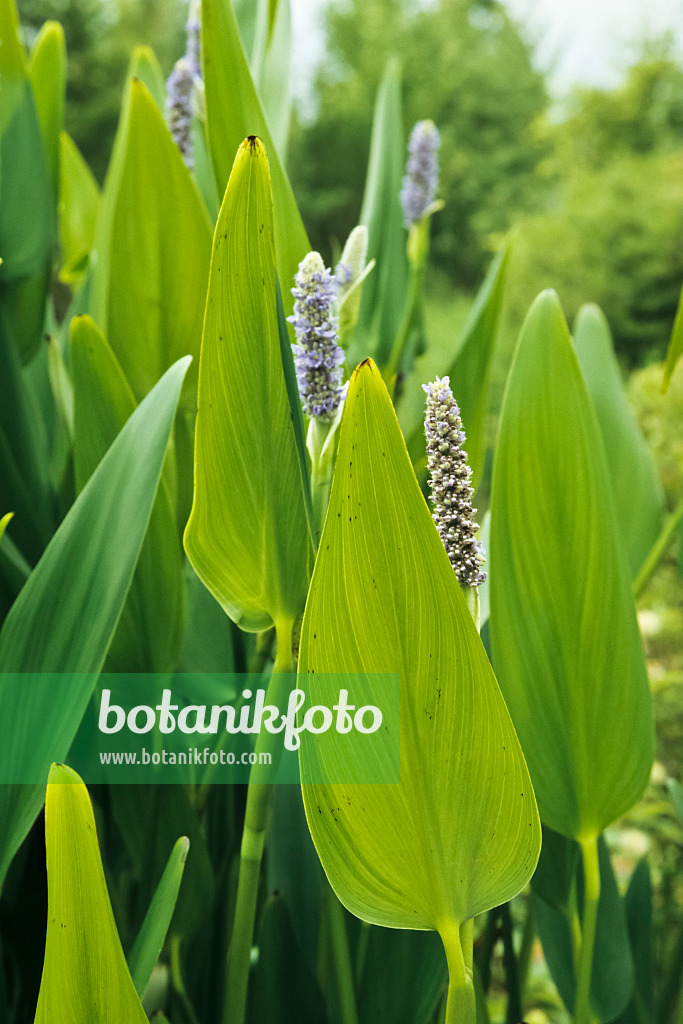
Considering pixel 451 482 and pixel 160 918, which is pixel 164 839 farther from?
pixel 451 482

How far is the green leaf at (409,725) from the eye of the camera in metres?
0.18

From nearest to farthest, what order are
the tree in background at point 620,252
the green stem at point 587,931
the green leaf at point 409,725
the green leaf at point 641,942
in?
the green leaf at point 409,725, the green stem at point 587,931, the green leaf at point 641,942, the tree in background at point 620,252

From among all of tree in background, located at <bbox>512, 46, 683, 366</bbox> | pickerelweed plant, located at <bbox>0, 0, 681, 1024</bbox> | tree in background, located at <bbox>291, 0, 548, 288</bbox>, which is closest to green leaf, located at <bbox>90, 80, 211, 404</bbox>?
pickerelweed plant, located at <bbox>0, 0, 681, 1024</bbox>

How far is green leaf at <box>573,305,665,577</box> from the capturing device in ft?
1.41

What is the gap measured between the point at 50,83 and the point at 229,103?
204mm

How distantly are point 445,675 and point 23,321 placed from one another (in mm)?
300

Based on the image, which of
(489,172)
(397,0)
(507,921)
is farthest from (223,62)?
(397,0)

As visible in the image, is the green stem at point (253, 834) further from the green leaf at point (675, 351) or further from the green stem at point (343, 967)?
the green leaf at point (675, 351)

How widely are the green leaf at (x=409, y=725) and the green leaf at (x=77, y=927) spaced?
0.18ft

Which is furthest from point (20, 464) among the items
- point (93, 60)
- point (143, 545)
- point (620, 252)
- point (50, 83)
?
point (93, 60)

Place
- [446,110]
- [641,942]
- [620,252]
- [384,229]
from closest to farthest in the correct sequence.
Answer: [641,942], [384,229], [620,252], [446,110]

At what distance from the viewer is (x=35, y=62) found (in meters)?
0.42

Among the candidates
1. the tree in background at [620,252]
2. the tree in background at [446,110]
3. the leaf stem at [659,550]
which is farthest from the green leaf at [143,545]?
the tree in background at [446,110]

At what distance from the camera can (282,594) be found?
0.24 m
